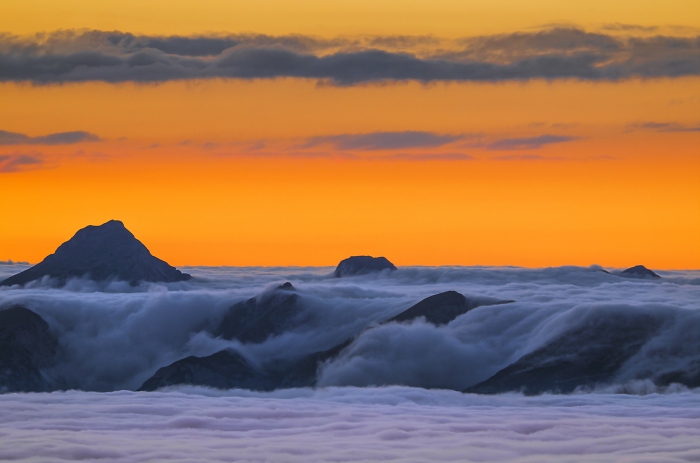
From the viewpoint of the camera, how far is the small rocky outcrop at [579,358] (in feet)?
575

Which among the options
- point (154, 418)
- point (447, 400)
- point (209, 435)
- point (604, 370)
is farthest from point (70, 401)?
point (604, 370)

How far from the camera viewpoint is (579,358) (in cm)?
18388

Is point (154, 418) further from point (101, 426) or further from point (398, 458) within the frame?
point (398, 458)

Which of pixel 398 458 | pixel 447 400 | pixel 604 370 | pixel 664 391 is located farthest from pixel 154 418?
pixel 604 370

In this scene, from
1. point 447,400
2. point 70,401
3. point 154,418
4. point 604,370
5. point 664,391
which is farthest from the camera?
point 604,370

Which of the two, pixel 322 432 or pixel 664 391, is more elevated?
pixel 322 432

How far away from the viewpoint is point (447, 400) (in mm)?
124562

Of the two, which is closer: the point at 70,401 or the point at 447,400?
the point at 70,401

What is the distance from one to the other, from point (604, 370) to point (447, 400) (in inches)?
2577

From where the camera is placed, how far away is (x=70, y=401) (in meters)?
66.1

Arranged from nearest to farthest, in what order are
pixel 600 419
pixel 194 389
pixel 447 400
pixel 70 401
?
pixel 600 419 < pixel 70 401 < pixel 447 400 < pixel 194 389

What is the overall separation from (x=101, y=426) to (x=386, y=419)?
1722 cm

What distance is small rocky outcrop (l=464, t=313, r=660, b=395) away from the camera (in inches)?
6905

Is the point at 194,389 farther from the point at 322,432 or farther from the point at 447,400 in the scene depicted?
the point at 322,432
